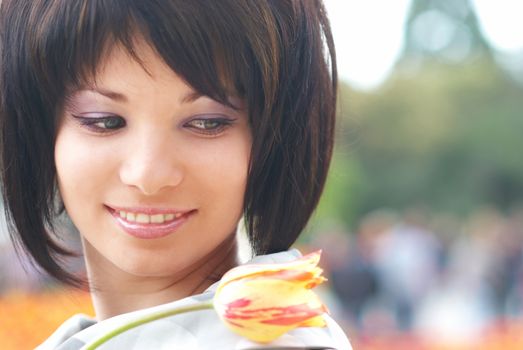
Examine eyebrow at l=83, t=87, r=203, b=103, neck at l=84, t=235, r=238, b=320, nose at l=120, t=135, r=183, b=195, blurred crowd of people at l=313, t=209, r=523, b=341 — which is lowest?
blurred crowd of people at l=313, t=209, r=523, b=341

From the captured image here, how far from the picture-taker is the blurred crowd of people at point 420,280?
9219 mm

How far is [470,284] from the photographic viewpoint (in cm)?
1284

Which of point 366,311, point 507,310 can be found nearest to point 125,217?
point 366,311

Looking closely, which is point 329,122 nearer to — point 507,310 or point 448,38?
point 507,310

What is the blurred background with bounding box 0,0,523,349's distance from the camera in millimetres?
5863

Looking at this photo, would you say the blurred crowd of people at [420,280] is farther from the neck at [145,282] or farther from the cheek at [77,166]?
the cheek at [77,166]

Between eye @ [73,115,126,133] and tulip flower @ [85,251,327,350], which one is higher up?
eye @ [73,115,126,133]

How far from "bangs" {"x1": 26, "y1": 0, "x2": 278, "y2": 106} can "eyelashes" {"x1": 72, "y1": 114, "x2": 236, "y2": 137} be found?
29mm

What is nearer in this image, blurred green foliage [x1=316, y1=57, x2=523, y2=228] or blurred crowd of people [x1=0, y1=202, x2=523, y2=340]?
blurred crowd of people [x1=0, y1=202, x2=523, y2=340]

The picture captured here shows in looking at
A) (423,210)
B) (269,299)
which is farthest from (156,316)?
A: (423,210)

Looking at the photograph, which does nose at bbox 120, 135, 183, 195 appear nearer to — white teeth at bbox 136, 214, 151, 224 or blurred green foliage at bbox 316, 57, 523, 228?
white teeth at bbox 136, 214, 151, 224

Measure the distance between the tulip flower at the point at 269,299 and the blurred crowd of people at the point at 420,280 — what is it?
719 cm

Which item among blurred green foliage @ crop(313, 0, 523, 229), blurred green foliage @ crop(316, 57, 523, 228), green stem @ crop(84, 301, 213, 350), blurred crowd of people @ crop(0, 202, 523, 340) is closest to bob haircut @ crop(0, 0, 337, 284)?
green stem @ crop(84, 301, 213, 350)

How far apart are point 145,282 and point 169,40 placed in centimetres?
39
